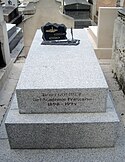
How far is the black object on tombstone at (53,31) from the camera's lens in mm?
3555

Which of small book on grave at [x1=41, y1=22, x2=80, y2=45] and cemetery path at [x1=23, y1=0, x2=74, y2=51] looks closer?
small book on grave at [x1=41, y1=22, x2=80, y2=45]

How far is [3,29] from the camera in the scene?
3.95 m

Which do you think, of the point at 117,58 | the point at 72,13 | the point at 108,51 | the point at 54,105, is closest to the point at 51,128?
the point at 54,105

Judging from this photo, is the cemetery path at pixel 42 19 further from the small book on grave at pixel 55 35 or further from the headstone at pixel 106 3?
the headstone at pixel 106 3

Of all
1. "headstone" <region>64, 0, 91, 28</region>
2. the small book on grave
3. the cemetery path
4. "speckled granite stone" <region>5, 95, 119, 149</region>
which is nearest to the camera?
"speckled granite stone" <region>5, 95, 119, 149</region>

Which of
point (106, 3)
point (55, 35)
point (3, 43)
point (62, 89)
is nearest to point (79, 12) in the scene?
point (106, 3)

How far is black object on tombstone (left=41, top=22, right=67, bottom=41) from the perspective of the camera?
11.7ft

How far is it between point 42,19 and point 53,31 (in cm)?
227

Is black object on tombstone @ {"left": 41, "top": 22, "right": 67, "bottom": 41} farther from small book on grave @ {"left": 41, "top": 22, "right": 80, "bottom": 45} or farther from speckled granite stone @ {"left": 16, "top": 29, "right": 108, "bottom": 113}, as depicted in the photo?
speckled granite stone @ {"left": 16, "top": 29, "right": 108, "bottom": 113}

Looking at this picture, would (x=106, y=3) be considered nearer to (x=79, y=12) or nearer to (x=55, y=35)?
(x=79, y=12)

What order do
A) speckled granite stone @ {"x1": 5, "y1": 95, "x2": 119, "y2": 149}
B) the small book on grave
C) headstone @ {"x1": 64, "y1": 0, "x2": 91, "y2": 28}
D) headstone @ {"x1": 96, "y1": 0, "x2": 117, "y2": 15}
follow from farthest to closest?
headstone @ {"x1": 64, "y1": 0, "x2": 91, "y2": 28} → headstone @ {"x1": 96, "y1": 0, "x2": 117, "y2": 15} → the small book on grave → speckled granite stone @ {"x1": 5, "y1": 95, "x2": 119, "y2": 149}

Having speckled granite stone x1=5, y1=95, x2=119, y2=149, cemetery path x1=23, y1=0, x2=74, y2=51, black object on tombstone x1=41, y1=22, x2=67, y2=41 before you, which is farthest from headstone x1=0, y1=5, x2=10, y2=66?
speckled granite stone x1=5, y1=95, x2=119, y2=149

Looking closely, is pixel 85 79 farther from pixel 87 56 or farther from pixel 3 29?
pixel 3 29

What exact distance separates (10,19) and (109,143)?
6.73 meters
